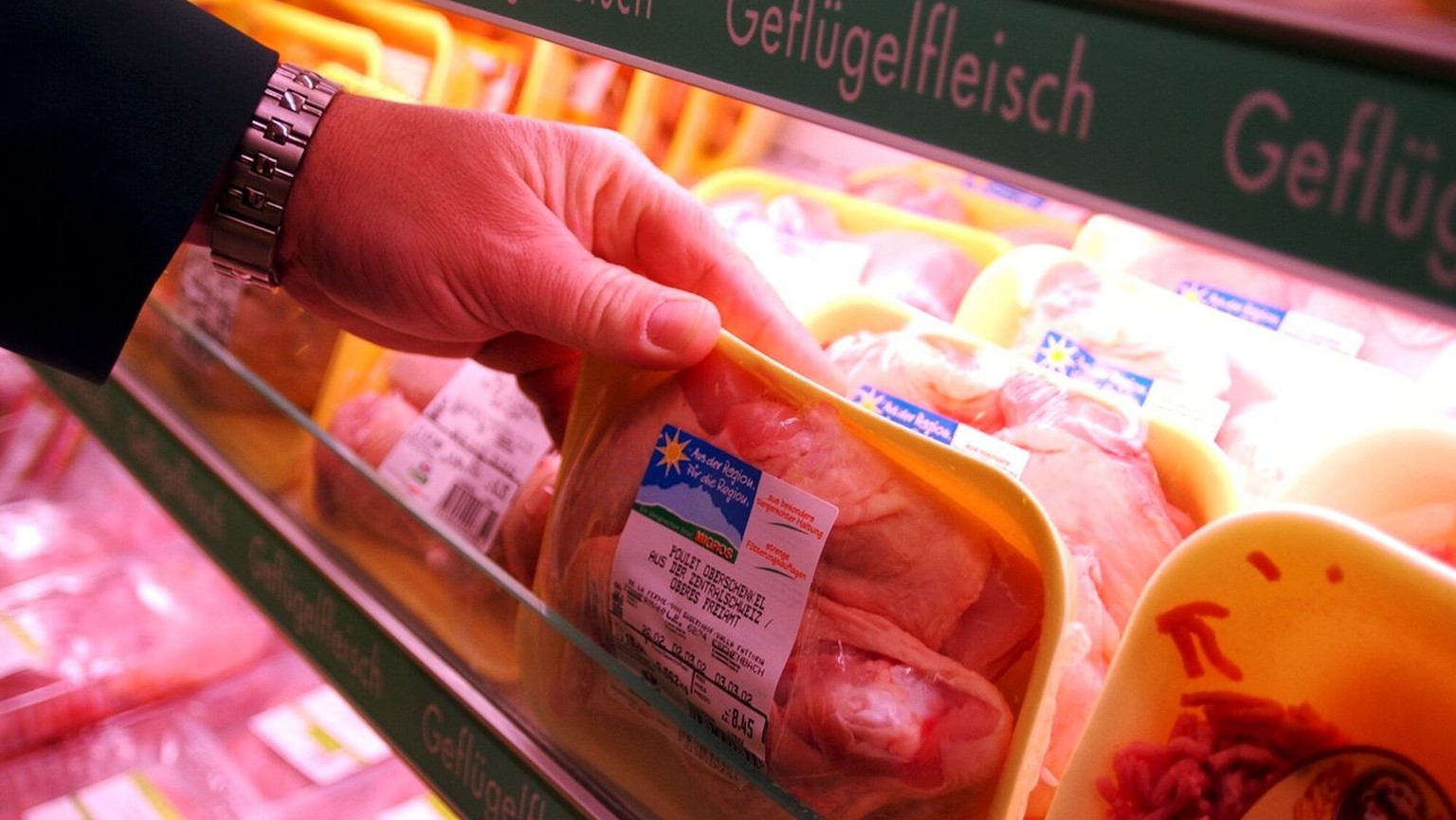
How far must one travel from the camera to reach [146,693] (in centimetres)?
210

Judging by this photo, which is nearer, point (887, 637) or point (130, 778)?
point (887, 637)

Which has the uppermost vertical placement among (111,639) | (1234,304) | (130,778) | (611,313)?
(1234,304)

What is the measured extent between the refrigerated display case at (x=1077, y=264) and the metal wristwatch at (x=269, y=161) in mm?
291

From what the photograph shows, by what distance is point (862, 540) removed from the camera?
781mm

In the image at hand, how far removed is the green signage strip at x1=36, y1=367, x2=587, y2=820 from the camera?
3.27ft

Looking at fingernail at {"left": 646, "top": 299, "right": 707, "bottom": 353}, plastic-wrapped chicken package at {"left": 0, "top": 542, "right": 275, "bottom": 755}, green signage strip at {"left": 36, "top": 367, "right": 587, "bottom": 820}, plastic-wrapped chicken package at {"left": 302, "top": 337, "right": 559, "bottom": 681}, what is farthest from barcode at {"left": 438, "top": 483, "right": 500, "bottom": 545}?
plastic-wrapped chicken package at {"left": 0, "top": 542, "right": 275, "bottom": 755}

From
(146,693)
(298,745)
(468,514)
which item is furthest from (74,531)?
(468,514)

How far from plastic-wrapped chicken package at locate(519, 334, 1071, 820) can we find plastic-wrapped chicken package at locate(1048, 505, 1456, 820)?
0.06 meters

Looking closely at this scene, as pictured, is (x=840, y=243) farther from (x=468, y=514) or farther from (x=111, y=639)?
(x=111, y=639)

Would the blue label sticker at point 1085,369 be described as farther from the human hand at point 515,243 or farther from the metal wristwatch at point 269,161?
the metal wristwatch at point 269,161

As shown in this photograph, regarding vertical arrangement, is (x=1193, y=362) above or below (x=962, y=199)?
below

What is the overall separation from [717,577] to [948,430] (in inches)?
10.5

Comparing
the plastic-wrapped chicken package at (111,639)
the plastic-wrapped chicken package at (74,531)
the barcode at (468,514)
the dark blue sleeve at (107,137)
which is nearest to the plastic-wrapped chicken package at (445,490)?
the barcode at (468,514)

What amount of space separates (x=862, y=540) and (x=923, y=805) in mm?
181
